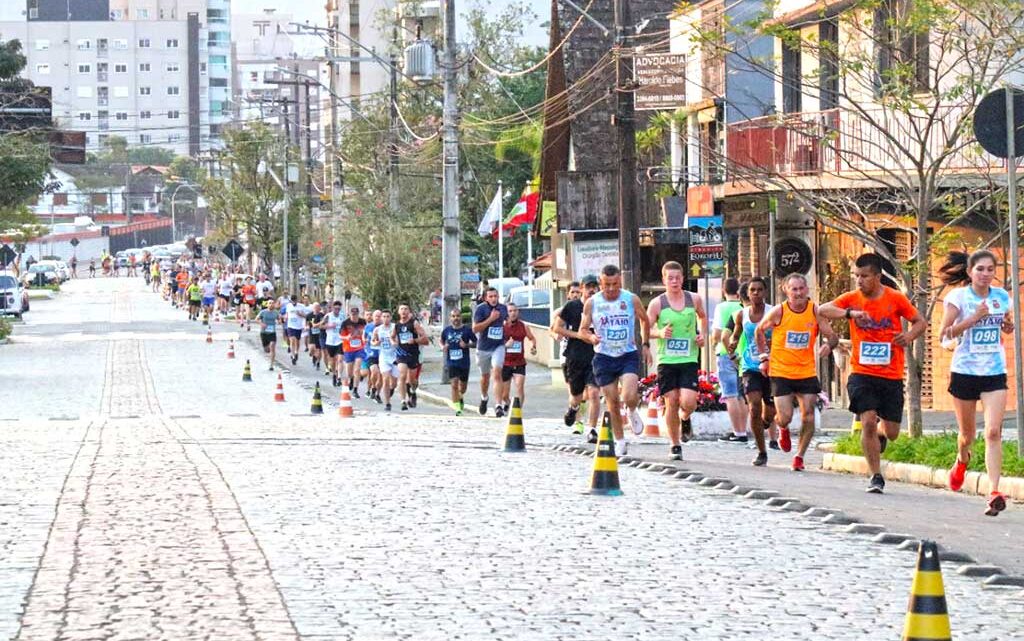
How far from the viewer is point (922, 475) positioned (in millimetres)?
16250

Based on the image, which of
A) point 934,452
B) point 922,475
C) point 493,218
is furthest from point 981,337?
point 493,218

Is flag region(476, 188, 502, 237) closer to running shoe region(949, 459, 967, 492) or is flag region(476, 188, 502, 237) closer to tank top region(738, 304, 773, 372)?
tank top region(738, 304, 773, 372)

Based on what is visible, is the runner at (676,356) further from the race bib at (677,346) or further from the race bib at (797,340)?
the race bib at (797,340)

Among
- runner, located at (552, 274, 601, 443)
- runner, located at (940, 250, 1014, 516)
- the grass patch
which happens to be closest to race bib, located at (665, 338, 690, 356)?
the grass patch

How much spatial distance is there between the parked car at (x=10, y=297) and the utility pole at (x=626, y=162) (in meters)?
49.3

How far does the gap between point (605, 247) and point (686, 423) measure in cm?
2071

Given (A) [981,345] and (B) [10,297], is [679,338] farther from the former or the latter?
(B) [10,297]

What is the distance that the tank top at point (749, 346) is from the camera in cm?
1839

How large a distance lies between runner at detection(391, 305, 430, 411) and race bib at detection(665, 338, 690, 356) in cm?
1370

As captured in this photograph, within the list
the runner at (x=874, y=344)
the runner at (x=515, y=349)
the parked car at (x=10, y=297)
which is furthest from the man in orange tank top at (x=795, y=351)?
the parked car at (x=10, y=297)

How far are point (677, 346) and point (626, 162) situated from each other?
912 centimetres

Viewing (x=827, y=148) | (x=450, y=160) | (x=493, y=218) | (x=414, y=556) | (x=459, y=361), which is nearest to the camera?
(x=414, y=556)

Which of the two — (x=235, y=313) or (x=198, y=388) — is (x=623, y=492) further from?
(x=235, y=313)

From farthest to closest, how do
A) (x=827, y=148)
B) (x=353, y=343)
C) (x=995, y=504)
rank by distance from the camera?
1. (x=353, y=343)
2. (x=827, y=148)
3. (x=995, y=504)
